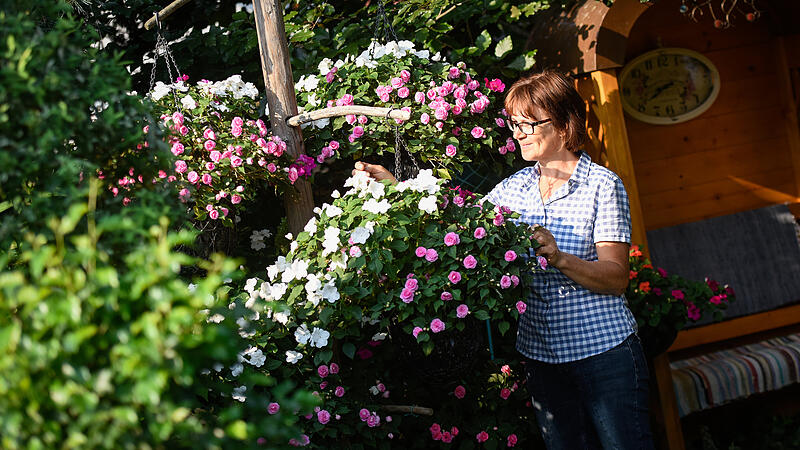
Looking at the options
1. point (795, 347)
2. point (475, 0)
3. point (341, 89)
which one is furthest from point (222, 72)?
point (795, 347)

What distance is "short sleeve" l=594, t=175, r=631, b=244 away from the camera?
200 centimetres

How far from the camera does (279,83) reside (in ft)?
7.78

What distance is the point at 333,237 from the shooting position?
194cm

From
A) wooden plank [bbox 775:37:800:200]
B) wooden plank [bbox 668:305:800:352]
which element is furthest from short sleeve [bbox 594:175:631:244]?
wooden plank [bbox 775:37:800:200]

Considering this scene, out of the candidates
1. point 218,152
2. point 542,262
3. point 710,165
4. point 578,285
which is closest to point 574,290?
point 578,285

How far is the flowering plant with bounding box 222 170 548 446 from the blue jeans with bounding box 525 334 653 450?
273 mm

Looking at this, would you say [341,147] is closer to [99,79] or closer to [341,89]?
[341,89]

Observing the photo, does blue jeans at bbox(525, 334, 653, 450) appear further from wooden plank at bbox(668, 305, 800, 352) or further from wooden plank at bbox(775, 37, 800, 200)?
wooden plank at bbox(775, 37, 800, 200)

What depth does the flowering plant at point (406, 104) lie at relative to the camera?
249 centimetres

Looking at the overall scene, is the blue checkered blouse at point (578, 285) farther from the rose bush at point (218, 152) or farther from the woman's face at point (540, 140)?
the rose bush at point (218, 152)

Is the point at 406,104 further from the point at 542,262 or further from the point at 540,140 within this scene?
the point at 542,262

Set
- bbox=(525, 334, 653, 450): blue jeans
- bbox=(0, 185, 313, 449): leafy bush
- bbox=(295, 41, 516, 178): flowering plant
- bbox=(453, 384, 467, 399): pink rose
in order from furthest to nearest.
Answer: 1. bbox=(453, 384, 467, 399): pink rose
2. bbox=(295, 41, 516, 178): flowering plant
3. bbox=(525, 334, 653, 450): blue jeans
4. bbox=(0, 185, 313, 449): leafy bush

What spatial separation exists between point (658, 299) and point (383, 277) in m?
1.51

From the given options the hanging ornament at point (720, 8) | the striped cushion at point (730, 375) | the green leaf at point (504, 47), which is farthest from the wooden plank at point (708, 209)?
the green leaf at point (504, 47)
